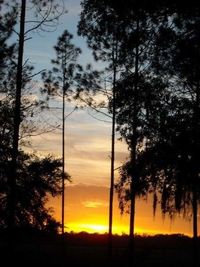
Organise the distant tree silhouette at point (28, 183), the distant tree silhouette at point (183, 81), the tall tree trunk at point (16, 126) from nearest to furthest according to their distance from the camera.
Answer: the distant tree silhouette at point (183, 81) < the tall tree trunk at point (16, 126) < the distant tree silhouette at point (28, 183)

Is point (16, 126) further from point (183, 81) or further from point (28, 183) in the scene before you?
point (28, 183)

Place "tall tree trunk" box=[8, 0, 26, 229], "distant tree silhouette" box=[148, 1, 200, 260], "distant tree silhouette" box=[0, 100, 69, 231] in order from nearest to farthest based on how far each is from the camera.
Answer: "distant tree silhouette" box=[148, 1, 200, 260] → "tall tree trunk" box=[8, 0, 26, 229] → "distant tree silhouette" box=[0, 100, 69, 231]

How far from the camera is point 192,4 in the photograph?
34.2 feet

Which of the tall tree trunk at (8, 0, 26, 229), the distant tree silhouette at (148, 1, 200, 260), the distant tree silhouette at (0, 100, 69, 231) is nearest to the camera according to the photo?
the distant tree silhouette at (148, 1, 200, 260)

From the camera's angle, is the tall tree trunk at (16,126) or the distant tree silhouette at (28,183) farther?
the distant tree silhouette at (28,183)

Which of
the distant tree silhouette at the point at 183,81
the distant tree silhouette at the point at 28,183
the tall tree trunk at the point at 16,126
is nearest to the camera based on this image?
the distant tree silhouette at the point at 183,81

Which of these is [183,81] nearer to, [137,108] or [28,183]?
[137,108]

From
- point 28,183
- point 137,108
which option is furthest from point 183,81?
point 28,183

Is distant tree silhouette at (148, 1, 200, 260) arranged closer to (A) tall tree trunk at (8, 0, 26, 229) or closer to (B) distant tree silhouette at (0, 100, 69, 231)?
(A) tall tree trunk at (8, 0, 26, 229)

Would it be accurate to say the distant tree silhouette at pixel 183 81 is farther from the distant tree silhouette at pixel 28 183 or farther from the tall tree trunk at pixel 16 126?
the distant tree silhouette at pixel 28 183

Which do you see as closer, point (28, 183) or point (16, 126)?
point (16, 126)

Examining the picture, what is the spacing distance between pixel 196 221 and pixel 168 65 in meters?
13.7

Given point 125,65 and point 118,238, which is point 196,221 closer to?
point 125,65

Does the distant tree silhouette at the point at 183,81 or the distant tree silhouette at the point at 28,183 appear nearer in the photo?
the distant tree silhouette at the point at 183,81
